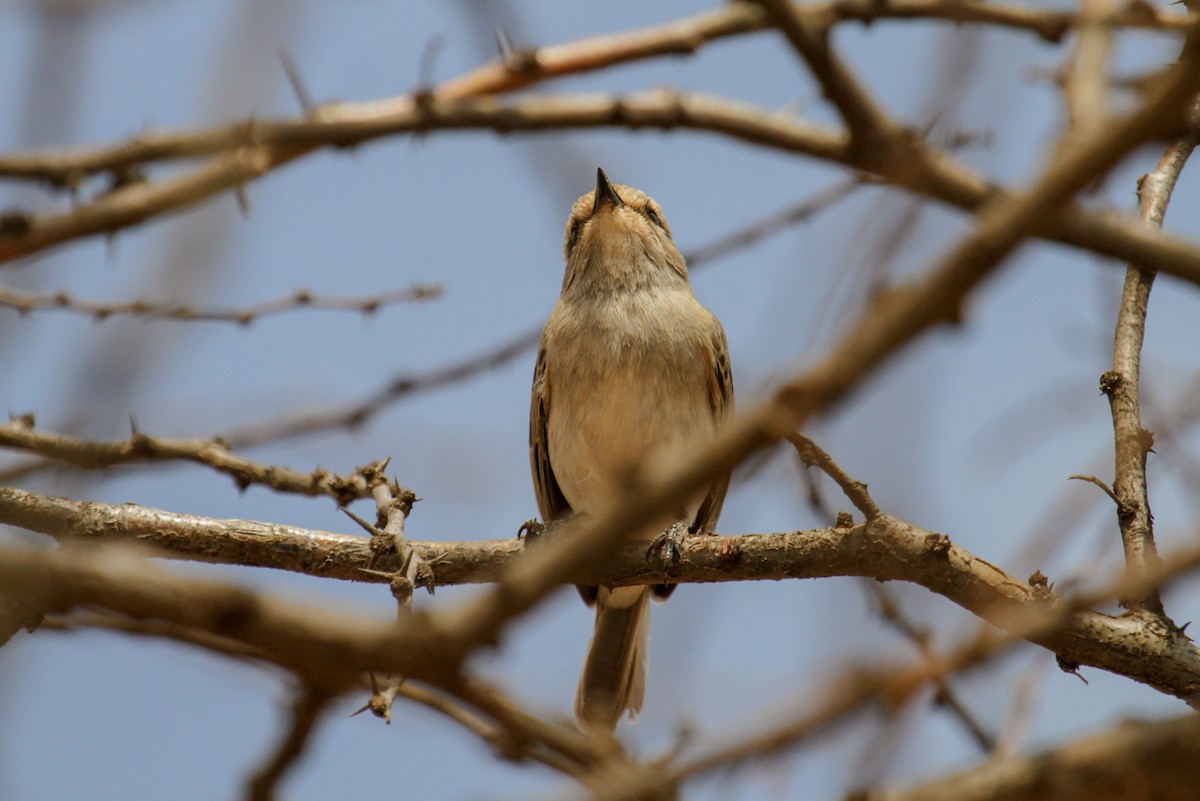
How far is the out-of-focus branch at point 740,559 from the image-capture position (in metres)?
4.19

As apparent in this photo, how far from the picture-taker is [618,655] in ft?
25.8

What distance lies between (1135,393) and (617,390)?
10.8ft

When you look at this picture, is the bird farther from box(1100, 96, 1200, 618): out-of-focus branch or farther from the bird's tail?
box(1100, 96, 1200, 618): out-of-focus branch

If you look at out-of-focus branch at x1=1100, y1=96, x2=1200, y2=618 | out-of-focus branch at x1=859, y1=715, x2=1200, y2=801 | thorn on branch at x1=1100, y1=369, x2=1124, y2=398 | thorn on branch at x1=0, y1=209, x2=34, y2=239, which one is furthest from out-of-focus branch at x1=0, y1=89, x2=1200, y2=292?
thorn on branch at x1=1100, y1=369, x2=1124, y2=398

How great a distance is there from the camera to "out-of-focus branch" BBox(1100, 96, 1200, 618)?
4453 mm

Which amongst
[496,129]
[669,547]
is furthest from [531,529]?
[496,129]

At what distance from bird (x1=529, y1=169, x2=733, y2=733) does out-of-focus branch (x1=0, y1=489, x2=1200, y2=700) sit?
1517mm

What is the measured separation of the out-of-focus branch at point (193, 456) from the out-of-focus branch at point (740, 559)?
240 millimetres

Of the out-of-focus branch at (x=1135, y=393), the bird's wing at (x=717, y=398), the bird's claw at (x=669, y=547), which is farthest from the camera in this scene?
the bird's wing at (x=717, y=398)

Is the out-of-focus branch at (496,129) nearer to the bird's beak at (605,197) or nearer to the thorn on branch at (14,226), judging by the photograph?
the thorn on branch at (14,226)

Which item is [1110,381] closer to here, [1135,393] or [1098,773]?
[1135,393]

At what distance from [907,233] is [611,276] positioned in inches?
194

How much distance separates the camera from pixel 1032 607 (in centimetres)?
411

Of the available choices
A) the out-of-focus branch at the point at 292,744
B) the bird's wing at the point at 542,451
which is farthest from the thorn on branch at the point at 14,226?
the bird's wing at the point at 542,451
